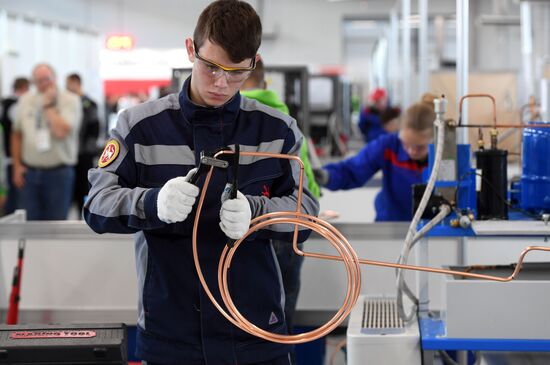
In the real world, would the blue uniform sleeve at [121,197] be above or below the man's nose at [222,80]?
below

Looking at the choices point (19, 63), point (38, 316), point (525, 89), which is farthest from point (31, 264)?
point (19, 63)

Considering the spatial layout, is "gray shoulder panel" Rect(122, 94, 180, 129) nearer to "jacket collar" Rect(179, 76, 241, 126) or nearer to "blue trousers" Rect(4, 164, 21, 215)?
"jacket collar" Rect(179, 76, 241, 126)

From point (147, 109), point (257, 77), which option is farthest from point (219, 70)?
point (257, 77)

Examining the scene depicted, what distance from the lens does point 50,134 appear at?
6270mm

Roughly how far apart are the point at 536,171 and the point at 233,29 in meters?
1.09

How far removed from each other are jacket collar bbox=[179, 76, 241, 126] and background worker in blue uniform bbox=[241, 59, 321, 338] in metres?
1.04

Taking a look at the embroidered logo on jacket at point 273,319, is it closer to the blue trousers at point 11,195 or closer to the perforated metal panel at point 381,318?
the perforated metal panel at point 381,318

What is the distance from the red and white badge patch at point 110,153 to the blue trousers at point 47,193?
4.49 meters

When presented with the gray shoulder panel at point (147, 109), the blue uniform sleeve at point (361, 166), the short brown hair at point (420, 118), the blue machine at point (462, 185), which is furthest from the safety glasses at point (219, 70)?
the blue uniform sleeve at point (361, 166)

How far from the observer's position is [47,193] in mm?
6168

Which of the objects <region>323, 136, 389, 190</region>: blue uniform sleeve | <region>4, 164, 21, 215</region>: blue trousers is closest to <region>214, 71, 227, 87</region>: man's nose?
<region>323, 136, 389, 190</region>: blue uniform sleeve

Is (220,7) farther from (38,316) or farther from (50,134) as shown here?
(50,134)

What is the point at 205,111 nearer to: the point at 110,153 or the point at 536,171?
the point at 110,153

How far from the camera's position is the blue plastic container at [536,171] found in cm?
238
